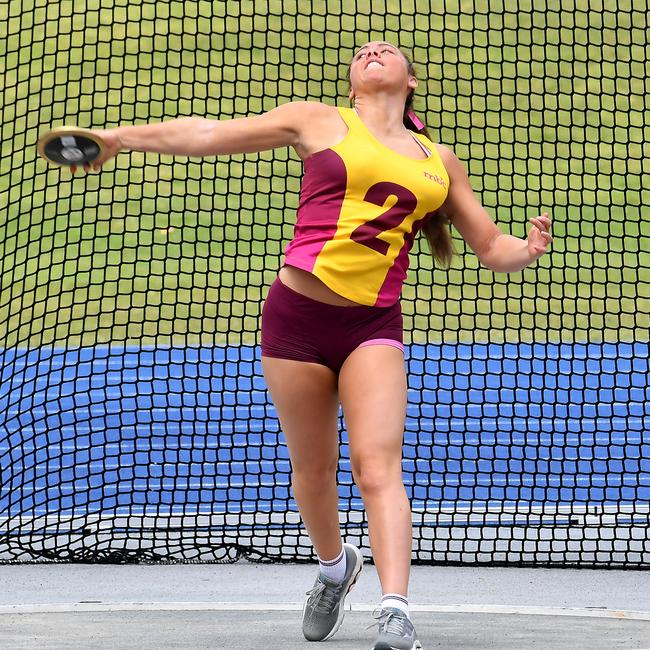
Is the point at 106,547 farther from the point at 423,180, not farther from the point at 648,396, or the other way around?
the point at 648,396

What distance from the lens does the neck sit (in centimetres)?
385

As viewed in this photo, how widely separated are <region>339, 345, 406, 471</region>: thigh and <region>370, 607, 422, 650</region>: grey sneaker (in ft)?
1.37

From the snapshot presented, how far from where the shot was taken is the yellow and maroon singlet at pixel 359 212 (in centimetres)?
370

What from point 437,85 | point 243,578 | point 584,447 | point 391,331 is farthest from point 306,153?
point 437,85

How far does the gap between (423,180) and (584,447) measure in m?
3.94

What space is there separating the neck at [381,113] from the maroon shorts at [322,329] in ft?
1.80

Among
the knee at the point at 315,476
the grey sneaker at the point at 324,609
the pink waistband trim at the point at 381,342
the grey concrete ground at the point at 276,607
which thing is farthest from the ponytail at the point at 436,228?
the grey concrete ground at the point at 276,607

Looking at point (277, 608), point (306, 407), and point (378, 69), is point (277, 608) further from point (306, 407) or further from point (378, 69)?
point (378, 69)

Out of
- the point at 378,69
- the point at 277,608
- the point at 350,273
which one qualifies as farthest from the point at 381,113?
the point at 277,608

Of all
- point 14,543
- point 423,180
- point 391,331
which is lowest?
point 14,543

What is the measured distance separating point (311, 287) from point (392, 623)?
100 cm

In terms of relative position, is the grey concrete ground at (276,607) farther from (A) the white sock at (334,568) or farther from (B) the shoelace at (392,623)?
(B) the shoelace at (392,623)

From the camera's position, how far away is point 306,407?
12.4ft

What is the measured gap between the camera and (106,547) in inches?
211
